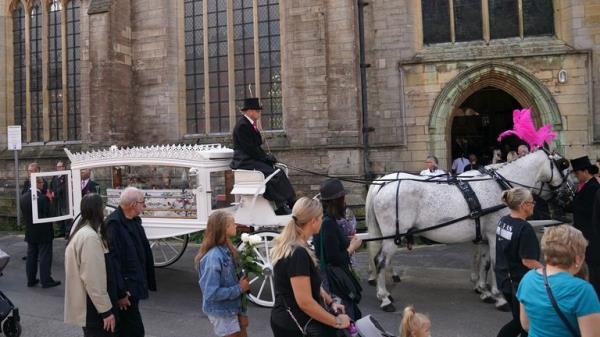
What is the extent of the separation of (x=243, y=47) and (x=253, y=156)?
9172 mm

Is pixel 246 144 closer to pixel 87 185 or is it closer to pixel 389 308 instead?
pixel 389 308

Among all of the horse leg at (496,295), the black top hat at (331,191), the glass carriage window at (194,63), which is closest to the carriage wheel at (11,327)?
the black top hat at (331,191)

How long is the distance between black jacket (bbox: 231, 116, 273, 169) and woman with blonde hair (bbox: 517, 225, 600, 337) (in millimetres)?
4581

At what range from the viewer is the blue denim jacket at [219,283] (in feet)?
12.0

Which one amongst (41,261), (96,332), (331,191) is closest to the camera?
(96,332)

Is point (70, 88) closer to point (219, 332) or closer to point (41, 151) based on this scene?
point (41, 151)

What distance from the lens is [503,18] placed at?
1334 centimetres

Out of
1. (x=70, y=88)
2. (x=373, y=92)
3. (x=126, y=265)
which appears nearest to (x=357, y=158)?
(x=373, y=92)

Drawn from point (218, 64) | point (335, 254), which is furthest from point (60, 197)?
point (218, 64)

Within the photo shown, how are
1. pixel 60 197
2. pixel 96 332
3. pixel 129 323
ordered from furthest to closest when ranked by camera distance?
pixel 60 197
pixel 129 323
pixel 96 332

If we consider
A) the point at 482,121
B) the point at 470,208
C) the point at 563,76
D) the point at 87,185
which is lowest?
the point at 470,208

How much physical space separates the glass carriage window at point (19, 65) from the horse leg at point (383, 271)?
51.8 feet

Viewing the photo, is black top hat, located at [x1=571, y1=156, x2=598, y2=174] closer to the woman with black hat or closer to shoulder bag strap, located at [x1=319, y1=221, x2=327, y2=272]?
the woman with black hat

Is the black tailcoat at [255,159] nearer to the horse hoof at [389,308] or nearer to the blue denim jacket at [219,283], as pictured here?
the horse hoof at [389,308]
